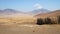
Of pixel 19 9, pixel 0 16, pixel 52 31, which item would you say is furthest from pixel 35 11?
pixel 0 16

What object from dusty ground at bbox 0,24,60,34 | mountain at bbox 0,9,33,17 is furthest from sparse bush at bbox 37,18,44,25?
mountain at bbox 0,9,33,17

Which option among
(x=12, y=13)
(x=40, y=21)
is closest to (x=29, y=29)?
(x=40, y=21)

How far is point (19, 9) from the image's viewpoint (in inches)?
135

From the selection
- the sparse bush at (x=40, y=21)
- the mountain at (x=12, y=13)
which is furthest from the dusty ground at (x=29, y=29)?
the mountain at (x=12, y=13)

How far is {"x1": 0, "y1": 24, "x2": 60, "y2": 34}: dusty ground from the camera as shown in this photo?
10.7ft

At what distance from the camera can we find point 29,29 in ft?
10.8

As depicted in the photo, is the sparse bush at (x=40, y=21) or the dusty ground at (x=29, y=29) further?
the sparse bush at (x=40, y=21)

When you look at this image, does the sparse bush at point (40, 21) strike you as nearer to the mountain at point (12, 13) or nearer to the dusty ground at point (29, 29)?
the dusty ground at point (29, 29)

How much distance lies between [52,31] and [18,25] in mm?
760

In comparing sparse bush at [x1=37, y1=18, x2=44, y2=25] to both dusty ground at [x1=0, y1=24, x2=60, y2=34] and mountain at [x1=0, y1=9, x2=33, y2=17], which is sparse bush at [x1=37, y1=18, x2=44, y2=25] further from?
mountain at [x1=0, y1=9, x2=33, y2=17]

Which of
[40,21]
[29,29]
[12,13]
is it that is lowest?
[29,29]

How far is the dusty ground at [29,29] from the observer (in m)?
3.25

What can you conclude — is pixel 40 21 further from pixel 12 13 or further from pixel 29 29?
pixel 12 13

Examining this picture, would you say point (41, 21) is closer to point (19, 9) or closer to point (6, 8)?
point (19, 9)
